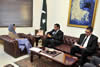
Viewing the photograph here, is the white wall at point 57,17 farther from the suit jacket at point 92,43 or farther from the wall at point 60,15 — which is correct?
the suit jacket at point 92,43

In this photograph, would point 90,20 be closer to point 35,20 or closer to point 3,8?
point 35,20

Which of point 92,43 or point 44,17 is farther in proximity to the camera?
point 44,17

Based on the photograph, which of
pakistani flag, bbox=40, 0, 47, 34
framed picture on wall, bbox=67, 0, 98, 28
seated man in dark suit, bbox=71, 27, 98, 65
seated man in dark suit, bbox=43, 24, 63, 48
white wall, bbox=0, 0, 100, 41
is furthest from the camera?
pakistani flag, bbox=40, 0, 47, 34

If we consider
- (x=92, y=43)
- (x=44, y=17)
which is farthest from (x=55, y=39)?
(x=44, y=17)

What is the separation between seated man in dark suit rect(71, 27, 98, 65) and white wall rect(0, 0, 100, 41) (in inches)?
26.1

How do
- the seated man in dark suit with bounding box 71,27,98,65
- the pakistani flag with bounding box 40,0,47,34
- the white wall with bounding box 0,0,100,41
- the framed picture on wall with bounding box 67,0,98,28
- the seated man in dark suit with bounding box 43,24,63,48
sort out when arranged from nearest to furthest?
the seated man in dark suit with bounding box 71,27,98,65, the framed picture on wall with bounding box 67,0,98,28, the seated man in dark suit with bounding box 43,24,63,48, the white wall with bounding box 0,0,100,41, the pakistani flag with bounding box 40,0,47,34

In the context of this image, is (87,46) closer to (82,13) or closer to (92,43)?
(92,43)

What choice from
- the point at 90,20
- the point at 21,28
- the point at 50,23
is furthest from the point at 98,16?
the point at 21,28

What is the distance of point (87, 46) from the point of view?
2.62m

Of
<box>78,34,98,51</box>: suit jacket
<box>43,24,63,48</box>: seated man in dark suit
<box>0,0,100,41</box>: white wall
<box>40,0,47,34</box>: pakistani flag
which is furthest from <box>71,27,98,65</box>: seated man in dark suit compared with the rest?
<box>40,0,47,34</box>: pakistani flag

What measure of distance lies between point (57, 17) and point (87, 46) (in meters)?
2.01

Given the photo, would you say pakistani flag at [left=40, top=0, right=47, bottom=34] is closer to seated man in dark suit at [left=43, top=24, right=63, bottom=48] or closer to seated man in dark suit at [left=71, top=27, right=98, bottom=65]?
seated man in dark suit at [left=43, top=24, right=63, bottom=48]

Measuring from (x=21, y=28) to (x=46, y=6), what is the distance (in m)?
1.63

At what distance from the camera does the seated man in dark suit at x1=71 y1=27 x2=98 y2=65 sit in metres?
2.40
